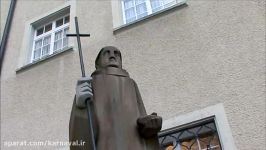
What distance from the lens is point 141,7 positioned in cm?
676

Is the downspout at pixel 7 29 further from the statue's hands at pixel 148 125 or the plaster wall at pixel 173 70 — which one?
the statue's hands at pixel 148 125

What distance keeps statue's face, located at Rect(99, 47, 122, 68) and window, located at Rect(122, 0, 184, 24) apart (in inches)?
151

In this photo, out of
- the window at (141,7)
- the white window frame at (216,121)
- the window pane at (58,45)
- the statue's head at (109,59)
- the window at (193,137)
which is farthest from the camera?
the window pane at (58,45)

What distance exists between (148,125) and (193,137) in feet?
8.09

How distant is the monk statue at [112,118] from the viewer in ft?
6.88

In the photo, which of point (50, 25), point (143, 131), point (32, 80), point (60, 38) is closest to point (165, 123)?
point (143, 131)

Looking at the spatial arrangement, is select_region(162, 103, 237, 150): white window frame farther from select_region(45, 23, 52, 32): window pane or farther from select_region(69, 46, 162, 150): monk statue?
select_region(45, 23, 52, 32): window pane

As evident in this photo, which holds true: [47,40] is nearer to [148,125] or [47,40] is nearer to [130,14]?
[130,14]

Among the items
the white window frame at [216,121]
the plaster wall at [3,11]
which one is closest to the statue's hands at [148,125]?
the white window frame at [216,121]

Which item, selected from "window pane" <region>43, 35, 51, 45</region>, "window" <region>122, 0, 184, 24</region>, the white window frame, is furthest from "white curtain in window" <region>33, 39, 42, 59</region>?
the white window frame

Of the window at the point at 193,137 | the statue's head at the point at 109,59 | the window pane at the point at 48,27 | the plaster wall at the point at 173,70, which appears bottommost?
the window at the point at 193,137

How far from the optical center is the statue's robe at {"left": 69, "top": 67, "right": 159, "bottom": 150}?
209 centimetres

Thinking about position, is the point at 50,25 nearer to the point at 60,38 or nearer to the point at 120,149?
the point at 60,38

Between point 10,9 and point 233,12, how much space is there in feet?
17.5
